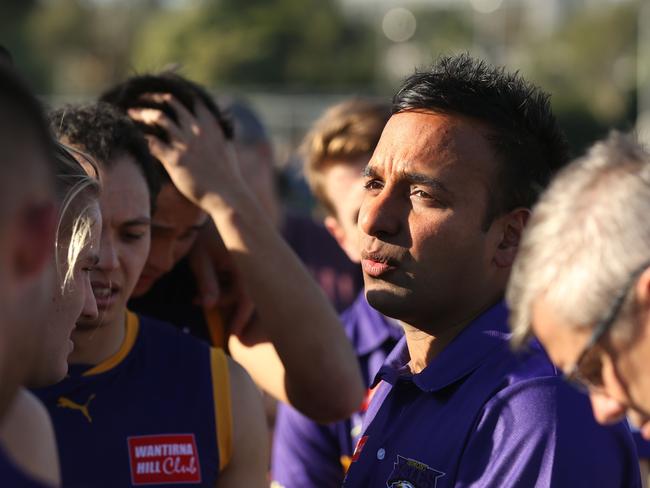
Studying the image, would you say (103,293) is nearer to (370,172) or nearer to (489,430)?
(370,172)

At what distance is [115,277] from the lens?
2.90 meters

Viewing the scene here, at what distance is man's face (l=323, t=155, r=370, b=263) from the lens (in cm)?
454

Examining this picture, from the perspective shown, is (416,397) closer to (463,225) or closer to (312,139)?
(463,225)

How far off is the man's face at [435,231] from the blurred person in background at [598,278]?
0.70m

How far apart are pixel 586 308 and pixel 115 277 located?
1.58 m

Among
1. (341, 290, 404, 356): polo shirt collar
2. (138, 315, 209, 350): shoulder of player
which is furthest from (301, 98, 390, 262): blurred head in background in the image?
(138, 315, 209, 350): shoulder of player

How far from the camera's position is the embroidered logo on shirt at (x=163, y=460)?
2.68 metres

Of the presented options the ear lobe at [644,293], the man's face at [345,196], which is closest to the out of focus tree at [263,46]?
the man's face at [345,196]

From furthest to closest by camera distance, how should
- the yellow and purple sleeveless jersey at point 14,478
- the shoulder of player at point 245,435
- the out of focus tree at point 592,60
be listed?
the out of focus tree at point 592,60
the shoulder of player at point 245,435
the yellow and purple sleeveless jersey at point 14,478

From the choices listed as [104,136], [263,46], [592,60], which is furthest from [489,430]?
[592,60]

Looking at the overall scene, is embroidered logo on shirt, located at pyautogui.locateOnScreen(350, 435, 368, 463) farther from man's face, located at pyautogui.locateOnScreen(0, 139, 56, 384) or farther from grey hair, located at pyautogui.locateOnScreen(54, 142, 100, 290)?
man's face, located at pyautogui.locateOnScreen(0, 139, 56, 384)

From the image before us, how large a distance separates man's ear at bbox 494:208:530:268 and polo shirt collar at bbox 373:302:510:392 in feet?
0.38

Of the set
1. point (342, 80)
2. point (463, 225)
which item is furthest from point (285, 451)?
point (342, 80)

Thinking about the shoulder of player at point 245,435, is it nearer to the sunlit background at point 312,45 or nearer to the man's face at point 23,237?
the man's face at point 23,237
